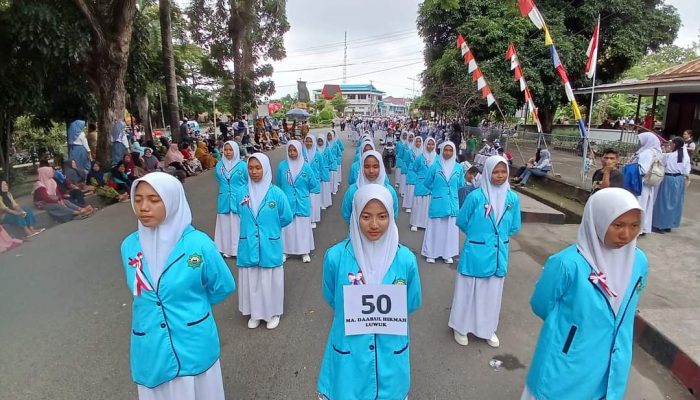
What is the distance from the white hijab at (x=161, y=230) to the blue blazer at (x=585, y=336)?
213 centimetres

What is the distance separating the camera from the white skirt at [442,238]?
235 inches

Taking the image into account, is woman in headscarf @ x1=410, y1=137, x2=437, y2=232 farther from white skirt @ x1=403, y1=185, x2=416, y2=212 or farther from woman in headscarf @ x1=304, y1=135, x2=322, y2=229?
woman in headscarf @ x1=304, y1=135, x2=322, y2=229

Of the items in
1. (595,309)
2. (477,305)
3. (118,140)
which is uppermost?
(118,140)

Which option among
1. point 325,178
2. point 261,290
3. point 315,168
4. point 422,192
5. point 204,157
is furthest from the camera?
point 204,157

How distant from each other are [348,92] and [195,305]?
11580cm

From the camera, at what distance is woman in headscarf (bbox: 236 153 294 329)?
388 cm

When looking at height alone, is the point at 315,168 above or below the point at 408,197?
above

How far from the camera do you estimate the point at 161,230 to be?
222 centimetres

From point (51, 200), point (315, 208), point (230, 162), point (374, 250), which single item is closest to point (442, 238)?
point (315, 208)

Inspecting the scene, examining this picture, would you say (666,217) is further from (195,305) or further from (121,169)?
(121,169)

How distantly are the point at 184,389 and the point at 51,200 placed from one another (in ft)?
24.9

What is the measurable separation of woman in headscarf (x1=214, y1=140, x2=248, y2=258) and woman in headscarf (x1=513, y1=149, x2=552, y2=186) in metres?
8.93

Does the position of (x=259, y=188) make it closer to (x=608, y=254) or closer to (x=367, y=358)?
(x=367, y=358)

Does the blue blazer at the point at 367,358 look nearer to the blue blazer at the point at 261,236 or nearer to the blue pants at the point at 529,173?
the blue blazer at the point at 261,236
